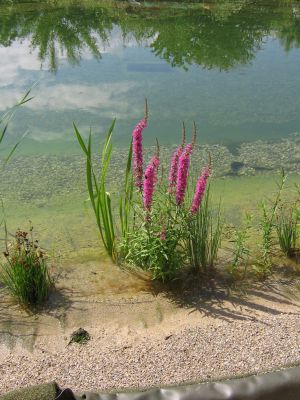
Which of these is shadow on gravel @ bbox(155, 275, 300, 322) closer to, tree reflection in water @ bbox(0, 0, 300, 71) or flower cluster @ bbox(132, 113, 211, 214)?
flower cluster @ bbox(132, 113, 211, 214)

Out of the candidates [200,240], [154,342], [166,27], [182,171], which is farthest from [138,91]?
[154,342]

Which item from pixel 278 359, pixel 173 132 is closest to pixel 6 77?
pixel 173 132

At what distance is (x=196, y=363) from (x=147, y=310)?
55cm

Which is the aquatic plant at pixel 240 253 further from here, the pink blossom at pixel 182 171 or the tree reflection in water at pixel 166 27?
the tree reflection in water at pixel 166 27

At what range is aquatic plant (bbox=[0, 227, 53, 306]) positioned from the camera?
2992 millimetres

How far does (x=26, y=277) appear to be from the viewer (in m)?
3.01

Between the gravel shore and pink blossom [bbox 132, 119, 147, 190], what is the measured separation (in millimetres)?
887

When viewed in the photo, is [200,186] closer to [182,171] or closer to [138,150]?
[182,171]

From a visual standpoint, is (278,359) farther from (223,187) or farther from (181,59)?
(181,59)

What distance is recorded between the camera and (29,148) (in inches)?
223

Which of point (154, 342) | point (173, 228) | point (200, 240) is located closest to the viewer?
point (154, 342)

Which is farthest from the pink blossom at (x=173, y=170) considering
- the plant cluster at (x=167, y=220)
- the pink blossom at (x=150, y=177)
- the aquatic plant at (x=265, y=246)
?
the aquatic plant at (x=265, y=246)

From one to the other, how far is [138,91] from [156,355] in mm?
5045

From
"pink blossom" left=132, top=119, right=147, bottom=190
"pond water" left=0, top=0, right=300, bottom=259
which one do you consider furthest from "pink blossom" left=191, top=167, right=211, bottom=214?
"pond water" left=0, top=0, right=300, bottom=259
